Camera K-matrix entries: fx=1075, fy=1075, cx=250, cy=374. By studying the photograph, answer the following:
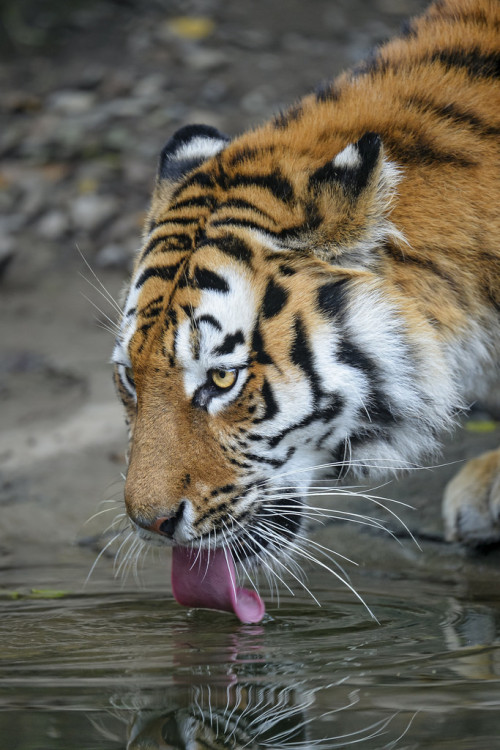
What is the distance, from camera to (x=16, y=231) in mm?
7043

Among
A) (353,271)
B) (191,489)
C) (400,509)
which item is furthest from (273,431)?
(400,509)

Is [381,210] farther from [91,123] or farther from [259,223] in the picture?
[91,123]

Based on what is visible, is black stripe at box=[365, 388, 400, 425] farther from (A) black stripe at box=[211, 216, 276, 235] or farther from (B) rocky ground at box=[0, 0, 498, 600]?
(B) rocky ground at box=[0, 0, 498, 600]

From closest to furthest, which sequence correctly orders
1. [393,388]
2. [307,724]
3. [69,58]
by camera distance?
1. [307,724]
2. [393,388]
3. [69,58]

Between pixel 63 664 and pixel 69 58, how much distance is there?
722cm

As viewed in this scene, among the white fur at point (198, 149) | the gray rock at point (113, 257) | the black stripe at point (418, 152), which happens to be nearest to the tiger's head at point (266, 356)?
the black stripe at point (418, 152)

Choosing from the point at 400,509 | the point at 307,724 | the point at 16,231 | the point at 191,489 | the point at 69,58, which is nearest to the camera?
Result: the point at 307,724

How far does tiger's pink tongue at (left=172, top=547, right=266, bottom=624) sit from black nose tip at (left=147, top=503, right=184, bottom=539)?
0.61 feet

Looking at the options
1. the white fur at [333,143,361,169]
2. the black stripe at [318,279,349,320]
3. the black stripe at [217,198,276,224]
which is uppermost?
the white fur at [333,143,361,169]

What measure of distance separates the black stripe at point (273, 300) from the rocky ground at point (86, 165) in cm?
125

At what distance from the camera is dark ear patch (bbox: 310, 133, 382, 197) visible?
2.70 meters

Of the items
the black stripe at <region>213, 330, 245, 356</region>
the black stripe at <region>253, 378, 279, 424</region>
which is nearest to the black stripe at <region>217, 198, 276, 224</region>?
the black stripe at <region>213, 330, 245, 356</region>

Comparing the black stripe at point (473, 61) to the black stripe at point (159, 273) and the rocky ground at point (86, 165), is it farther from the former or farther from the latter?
the rocky ground at point (86, 165)

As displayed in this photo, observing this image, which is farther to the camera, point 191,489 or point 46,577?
point 46,577
